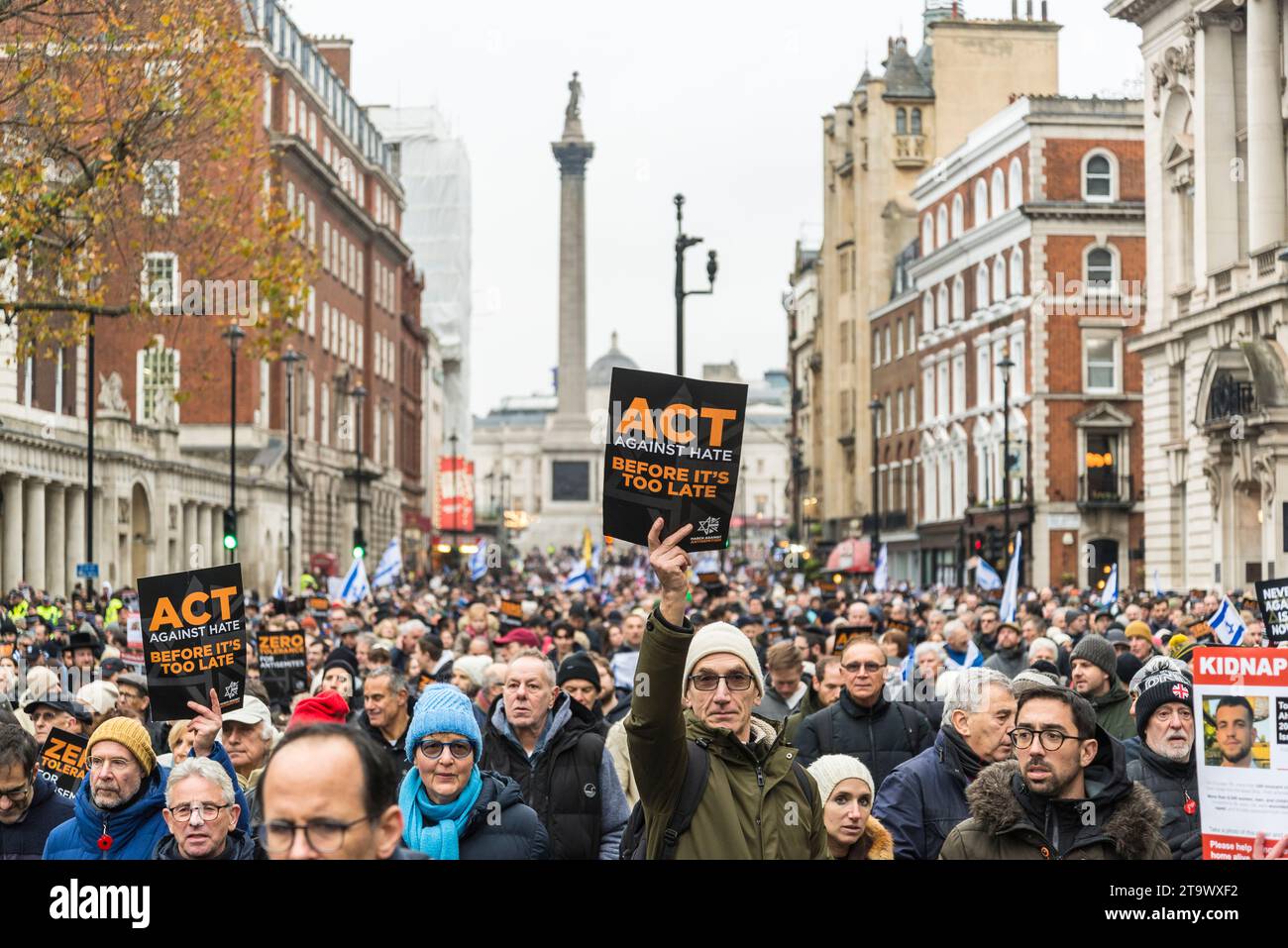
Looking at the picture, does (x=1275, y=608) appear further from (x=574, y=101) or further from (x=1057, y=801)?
(x=574, y=101)

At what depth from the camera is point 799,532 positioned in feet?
343

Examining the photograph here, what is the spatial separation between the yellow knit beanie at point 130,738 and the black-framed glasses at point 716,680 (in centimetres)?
244

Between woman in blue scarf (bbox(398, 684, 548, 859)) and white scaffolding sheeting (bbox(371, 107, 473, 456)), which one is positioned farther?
white scaffolding sheeting (bbox(371, 107, 473, 456))

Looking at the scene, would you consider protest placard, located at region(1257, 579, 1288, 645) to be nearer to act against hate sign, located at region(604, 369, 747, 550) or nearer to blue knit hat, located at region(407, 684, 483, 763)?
act against hate sign, located at region(604, 369, 747, 550)

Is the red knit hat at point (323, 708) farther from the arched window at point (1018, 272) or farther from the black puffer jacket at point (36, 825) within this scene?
the arched window at point (1018, 272)

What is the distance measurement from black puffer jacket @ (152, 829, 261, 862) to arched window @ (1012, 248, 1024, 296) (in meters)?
63.0

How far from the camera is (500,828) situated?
22.3 feet

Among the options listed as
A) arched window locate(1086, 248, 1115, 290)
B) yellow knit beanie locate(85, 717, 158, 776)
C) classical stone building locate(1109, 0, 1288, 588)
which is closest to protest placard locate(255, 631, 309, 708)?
yellow knit beanie locate(85, 717, 158, 776)

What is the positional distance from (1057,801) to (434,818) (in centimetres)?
215

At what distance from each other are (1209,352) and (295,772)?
4813cm

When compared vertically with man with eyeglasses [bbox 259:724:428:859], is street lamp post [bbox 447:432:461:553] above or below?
above

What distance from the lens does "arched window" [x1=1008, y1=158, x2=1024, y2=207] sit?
224 feet
